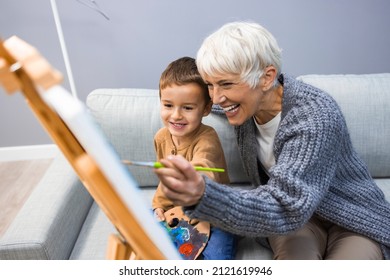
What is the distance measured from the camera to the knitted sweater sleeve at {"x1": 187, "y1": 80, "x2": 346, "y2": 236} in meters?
0.95

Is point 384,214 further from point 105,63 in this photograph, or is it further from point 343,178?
point 105,63

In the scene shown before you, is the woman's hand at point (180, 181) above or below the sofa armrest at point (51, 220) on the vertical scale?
above

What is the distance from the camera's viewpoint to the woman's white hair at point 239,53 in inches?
41.0

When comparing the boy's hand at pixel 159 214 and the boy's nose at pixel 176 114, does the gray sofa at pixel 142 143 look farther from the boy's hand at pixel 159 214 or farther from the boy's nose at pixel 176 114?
the boy's nose at pixel 176 114

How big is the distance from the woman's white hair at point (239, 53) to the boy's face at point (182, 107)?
0.11 meters

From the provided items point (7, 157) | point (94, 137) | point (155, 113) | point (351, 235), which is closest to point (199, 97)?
point (155, 113)

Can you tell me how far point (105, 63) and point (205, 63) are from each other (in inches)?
47.9

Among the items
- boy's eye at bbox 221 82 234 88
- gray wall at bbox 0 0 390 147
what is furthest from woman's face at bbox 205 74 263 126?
gray wall at bbox 0 0 390 147

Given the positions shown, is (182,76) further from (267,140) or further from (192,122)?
(267,140)

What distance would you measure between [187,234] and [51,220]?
432mm

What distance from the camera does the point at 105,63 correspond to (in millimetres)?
2148

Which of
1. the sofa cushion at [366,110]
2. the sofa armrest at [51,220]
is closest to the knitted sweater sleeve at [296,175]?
the sofa cushion at [366,110]

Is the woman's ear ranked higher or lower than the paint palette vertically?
higher

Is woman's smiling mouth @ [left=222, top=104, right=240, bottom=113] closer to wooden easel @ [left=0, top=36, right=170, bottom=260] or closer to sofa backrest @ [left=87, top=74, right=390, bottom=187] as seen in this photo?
sofa backrest @ [left=87, top=74, right=390, bottom=187]
